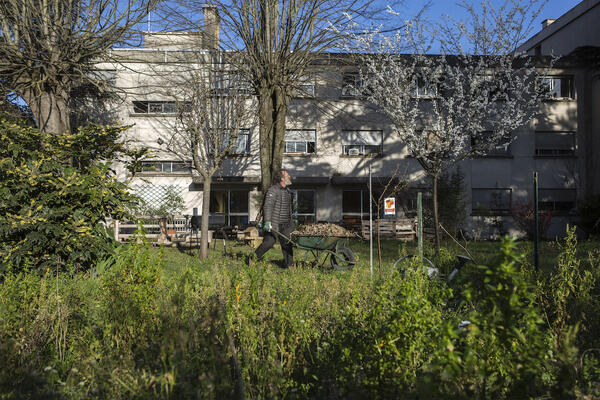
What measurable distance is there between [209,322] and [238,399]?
0.56 m

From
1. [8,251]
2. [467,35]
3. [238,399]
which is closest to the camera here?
[238,399]

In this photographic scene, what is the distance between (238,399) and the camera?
2293mm

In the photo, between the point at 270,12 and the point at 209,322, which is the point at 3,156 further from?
the point at 270,12

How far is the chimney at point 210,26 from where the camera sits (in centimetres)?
1186

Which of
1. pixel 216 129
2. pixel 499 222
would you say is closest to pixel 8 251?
pixel 216 129

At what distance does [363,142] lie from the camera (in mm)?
20812

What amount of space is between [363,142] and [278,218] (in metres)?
13.3

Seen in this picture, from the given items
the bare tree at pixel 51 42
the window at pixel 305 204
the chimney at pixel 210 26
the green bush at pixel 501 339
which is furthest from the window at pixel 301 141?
the green bush at pixel 501 339

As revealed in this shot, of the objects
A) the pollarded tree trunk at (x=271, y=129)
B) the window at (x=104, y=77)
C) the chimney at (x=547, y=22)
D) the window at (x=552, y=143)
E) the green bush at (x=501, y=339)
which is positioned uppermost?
the chimney at (x=547, y=22)

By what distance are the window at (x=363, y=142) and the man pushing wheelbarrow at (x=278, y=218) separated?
12.7m

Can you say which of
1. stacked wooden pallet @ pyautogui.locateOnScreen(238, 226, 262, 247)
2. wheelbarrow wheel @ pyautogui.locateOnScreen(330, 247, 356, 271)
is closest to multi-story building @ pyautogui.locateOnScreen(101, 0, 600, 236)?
stacked wooden pallet @ pyautogui.locateOnScreen(238, 226, 262, 247)

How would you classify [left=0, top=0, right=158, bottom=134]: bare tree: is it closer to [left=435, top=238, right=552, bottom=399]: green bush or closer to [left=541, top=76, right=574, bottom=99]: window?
[left=435, top=238, right=552, bottom=399]: green bush

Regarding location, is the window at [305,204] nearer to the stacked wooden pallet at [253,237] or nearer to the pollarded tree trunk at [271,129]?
the stacked wooden pallet at [253,237]

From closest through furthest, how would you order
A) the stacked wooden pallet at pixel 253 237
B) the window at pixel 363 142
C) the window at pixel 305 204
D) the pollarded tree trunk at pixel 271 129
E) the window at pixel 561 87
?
the pollarded tree trunk at pixel 271 129 → the stacked wooden pallet at pixel 253 237 → the window at pixel 305 204 → the window at pixel 363 142 → the window at pixel 561 87
